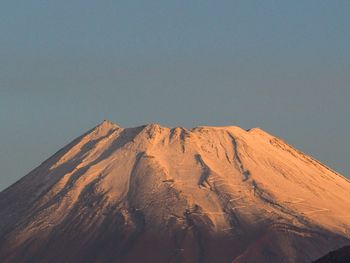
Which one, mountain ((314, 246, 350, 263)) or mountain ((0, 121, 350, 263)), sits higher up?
mountain ((0, 121, 350, 263))

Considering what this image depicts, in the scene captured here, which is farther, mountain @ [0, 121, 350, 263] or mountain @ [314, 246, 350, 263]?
mountain @ [0, 121, 350, 263]

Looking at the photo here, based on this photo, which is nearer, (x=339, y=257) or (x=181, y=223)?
(x=339, y=257)

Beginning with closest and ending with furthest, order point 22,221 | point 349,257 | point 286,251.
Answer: point 349,257
point 286,251
point 22,221

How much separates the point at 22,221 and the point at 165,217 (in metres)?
22.3

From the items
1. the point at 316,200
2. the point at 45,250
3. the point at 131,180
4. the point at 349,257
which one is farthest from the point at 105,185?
the point at 349,257

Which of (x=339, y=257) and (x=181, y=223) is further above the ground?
(x=181, y=223)

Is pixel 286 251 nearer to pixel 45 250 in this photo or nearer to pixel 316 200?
pixel 316 200

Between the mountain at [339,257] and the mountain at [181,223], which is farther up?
the mountain at [181,223]

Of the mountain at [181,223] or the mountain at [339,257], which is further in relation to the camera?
the mountain at [181,223]

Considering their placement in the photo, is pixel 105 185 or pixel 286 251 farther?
pixel 105 185

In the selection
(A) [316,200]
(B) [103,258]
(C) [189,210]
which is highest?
(A) [316,200]

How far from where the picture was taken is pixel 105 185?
200 meters

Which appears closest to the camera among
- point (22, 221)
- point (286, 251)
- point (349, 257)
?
point (349, 257)

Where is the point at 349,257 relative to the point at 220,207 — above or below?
below
